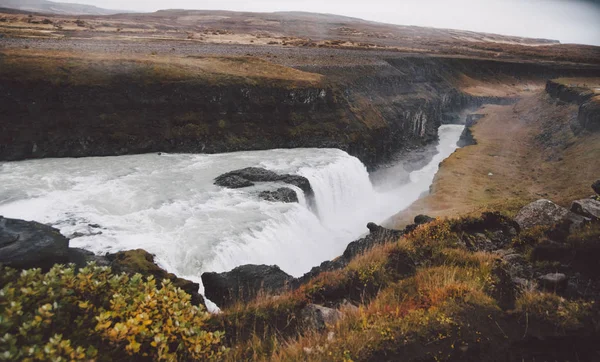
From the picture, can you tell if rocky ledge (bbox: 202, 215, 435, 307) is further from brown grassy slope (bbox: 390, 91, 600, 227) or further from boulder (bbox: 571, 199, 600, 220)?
brown grassy slope (bbox: 390, 91, 600, 227)

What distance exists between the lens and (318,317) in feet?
29.8

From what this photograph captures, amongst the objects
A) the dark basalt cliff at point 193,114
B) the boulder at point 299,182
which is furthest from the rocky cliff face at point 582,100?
the boulder at point 299,182

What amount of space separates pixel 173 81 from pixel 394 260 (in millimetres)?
37433

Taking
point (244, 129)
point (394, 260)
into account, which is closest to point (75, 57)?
point (244, 129)

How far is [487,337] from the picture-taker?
755 cm

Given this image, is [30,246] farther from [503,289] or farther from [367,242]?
[367,242]

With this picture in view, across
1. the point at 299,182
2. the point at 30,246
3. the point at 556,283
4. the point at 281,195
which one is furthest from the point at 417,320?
the point at 299,182

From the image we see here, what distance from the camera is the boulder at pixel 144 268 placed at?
41.8 feet

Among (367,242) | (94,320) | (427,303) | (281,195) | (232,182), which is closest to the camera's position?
(94,320)

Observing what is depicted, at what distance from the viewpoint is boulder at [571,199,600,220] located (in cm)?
1346

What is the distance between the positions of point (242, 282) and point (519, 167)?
50422 mm

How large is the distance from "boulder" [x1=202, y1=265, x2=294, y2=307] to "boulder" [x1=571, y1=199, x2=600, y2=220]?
11.9 metres

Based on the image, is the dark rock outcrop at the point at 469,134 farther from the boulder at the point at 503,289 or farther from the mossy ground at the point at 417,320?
the mossy ground at the point at 417,320

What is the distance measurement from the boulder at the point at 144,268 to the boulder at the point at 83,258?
1.48 ft
